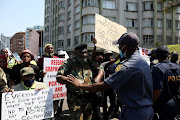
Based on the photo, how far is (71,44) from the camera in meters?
30.3

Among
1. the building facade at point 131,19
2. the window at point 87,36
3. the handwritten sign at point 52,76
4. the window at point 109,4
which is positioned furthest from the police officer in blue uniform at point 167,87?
the window at point 109,4

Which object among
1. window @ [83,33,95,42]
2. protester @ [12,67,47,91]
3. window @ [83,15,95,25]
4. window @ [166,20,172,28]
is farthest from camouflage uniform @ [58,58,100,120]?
window @ [166,20,172,28]

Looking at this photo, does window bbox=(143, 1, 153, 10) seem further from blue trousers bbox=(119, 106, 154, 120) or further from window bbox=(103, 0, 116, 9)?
blue trousers bbox=(119, 106, 154, 120)

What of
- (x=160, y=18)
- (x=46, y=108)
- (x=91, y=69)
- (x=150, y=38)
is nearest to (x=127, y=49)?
(x=91, y=69)

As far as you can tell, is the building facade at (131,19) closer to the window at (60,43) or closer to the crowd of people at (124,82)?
the window at (60,43)

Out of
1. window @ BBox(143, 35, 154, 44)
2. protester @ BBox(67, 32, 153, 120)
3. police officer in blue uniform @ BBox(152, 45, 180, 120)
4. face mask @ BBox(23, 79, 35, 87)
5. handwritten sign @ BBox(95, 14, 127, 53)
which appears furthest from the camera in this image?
window @ BBox(143, 35, 154, 44)

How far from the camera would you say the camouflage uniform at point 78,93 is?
10.2 ft

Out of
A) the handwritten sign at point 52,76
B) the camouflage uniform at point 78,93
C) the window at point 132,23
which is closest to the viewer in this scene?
the camouflage uniform at point 78,93

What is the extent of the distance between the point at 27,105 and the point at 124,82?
194 cm

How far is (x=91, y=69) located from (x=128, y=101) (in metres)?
1.47

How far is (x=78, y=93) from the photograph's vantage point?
123 inches

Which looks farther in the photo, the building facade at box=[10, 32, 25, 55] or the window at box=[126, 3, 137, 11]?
the building facade at box=[10, 32, 25, 55]

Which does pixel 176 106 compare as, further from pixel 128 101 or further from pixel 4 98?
pixel 4 98

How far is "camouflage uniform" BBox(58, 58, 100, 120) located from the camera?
3113mm
